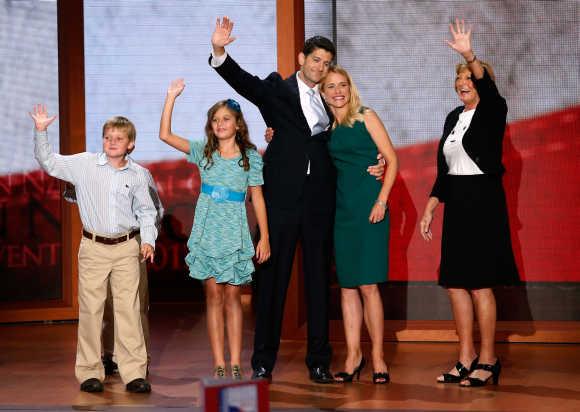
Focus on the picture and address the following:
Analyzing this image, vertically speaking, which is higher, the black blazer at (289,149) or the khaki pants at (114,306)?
the black blazer at (289,149)

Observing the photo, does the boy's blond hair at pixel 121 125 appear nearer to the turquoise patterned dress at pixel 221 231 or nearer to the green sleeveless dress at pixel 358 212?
the turquoise patterned dress at pixel 221 231

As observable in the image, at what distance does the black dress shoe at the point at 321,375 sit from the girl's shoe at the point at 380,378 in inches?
7.5

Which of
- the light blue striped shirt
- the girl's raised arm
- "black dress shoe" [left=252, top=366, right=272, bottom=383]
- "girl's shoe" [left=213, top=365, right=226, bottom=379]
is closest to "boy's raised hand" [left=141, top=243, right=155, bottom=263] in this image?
the light blue striped shirt

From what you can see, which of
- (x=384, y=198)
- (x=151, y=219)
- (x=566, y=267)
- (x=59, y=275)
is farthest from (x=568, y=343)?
(x=59, y=275)

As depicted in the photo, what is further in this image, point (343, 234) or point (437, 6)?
point (437, 6)

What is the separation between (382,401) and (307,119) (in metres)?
1.30

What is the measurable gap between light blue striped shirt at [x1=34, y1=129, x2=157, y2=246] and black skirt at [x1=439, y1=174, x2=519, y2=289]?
1363 millimetres

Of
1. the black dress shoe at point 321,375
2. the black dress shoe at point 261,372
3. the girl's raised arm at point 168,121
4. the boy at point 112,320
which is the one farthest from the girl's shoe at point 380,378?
the girl's raised arm at point 168,121

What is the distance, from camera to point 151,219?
4215 millimetres

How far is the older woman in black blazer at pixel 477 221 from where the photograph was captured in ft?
14.0

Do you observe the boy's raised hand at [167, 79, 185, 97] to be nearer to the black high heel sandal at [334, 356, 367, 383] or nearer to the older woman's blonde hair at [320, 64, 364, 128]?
the older woman's blonde hair at [320, 64, 364, 128]

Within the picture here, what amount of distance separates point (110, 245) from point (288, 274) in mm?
827

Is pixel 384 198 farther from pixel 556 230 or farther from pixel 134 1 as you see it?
pixel 134 1

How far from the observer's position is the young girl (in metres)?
4.25
